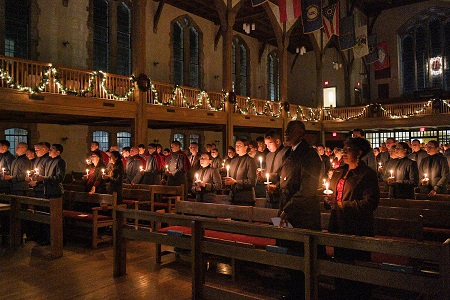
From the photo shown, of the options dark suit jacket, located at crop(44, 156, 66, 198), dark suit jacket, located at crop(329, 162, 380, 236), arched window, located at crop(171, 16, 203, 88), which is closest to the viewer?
dark suit jacket, located at crop(329, 162, 380, 236)

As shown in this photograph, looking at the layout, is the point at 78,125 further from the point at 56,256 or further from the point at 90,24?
the point at 56,256

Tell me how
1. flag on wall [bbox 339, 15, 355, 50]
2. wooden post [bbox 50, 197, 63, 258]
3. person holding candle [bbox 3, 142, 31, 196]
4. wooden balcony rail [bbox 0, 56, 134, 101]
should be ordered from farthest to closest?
flag on wall [bbox 339, 15, 355, 50] → wooden balcony rail [bbox 0, 56, 134, 101] → person holding candle [bbox 3, 142, 31, 196] → wooden post [bbox 50, 197, 63, 258]

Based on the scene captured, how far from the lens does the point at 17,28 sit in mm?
16875

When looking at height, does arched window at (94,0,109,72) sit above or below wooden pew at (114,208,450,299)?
above

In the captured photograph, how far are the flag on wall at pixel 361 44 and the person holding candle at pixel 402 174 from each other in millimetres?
15467

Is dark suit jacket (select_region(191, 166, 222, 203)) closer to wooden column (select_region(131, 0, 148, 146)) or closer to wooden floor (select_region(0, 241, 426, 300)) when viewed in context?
wooden floor (select_region(0, 241, 426, 300))

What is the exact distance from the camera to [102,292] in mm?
5133

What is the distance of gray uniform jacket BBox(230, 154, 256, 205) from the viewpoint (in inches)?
304

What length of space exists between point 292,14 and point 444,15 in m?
17.6

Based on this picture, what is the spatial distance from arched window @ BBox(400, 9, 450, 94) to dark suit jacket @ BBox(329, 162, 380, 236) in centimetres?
2938

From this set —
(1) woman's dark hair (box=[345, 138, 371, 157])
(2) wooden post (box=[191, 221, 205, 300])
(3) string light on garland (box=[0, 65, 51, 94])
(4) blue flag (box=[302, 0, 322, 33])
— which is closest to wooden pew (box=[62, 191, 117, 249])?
(2) wooden post (box=[191, 221, 205, 300])

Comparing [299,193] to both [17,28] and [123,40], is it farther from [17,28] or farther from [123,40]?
[123,40]

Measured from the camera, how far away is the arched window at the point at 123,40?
69.1ft

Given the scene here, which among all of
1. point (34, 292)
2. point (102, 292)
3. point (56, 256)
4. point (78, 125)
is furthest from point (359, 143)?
point (78, 125)
